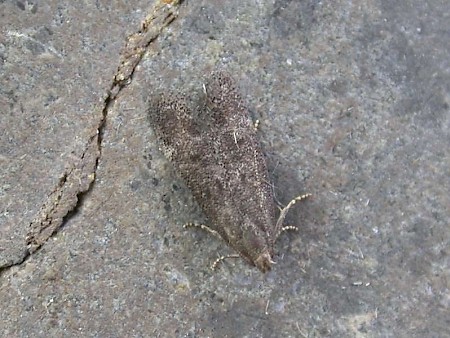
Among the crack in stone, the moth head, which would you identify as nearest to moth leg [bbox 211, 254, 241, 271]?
the moth head

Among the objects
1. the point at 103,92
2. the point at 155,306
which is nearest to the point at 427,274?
the point at 155,306

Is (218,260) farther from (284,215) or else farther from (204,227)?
(284,215)

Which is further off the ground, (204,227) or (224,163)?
(224,163)

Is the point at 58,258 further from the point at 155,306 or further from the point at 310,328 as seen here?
the point at 310,328

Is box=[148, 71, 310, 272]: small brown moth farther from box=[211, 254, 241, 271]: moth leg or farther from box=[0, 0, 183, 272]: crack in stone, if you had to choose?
box=[0, 0, 183, 272]: crack in stone

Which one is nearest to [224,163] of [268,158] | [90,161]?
[268,158]

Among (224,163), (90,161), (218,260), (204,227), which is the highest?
(90,161)
